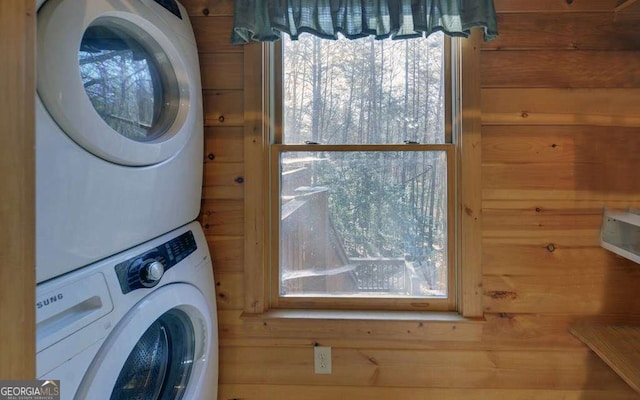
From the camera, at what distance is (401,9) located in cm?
105

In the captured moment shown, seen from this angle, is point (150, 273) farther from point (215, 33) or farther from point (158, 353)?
point (215, 33)

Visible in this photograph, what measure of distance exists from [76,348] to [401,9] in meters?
1.28

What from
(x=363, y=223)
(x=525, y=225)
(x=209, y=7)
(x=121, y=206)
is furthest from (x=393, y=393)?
(x=209, y=7)

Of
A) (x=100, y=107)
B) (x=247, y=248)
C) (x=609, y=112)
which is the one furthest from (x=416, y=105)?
(x=100, y=107)

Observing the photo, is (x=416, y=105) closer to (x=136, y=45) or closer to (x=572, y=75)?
(x=572, y=75)

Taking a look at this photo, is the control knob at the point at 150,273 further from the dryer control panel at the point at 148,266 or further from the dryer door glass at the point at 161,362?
the dryer door glass at the point at 161,362

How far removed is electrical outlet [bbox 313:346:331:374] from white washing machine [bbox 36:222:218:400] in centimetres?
37

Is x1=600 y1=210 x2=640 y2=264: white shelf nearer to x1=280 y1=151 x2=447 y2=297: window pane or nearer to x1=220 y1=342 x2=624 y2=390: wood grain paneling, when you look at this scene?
x1=220 y1=342 x2=624 y2=390: wood grain paneling

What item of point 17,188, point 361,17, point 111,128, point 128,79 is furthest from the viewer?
point 361,17

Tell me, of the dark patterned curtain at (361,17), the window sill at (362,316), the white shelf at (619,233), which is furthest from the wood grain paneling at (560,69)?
the window sill at (362,316)

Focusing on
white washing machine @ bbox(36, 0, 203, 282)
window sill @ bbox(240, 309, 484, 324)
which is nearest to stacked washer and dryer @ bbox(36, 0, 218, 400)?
white washing machine @ bbox(36, 0, 203, 282)

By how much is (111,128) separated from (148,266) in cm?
32

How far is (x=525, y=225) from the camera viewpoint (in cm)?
114

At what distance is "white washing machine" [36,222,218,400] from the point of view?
505 mm
